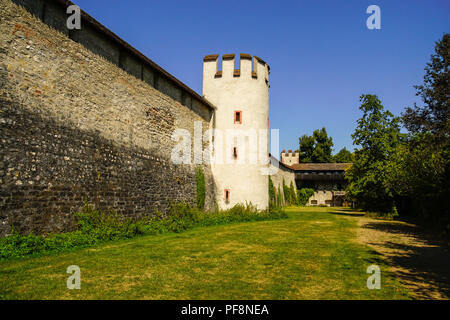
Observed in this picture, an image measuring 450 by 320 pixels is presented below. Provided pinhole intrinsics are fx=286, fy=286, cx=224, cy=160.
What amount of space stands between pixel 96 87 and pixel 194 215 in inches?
280

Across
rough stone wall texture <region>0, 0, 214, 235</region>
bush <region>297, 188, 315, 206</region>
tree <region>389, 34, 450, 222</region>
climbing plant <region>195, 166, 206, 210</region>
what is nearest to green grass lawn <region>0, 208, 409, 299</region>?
rough stone wall texture <region>0, 0, 214, 235</region>

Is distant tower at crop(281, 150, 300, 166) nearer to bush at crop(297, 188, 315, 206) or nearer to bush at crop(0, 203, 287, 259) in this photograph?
bush at crop(297, 188, 315, 206)

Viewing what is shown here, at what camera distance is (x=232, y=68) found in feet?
58.8

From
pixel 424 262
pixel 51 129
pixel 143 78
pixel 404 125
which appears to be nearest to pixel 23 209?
pixel 51 129

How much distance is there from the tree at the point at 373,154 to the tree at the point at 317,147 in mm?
34497

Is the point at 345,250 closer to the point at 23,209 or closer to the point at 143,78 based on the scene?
the point at 23,209

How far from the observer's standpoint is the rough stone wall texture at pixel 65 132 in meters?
6.85

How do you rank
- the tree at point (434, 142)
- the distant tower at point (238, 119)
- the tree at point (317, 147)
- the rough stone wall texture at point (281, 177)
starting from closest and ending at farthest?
the tree at point (434, 142) < the distant tower at point (238, 119) < the rough stone wall texture at point (281, 177) < the tree at point (317, 147)

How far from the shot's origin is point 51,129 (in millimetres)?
7777

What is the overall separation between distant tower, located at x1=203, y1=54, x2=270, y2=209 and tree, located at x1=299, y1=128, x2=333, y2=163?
39.7 m

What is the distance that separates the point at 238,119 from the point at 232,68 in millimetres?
3287

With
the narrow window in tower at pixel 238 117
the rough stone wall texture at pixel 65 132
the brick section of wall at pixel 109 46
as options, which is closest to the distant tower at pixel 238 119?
the narrow window in tower at pixel 238 117

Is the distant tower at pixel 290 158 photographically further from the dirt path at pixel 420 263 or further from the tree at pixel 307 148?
the dirt path at pixel 420 263

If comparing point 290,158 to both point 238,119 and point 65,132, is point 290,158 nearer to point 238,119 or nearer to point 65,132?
point 238,119
